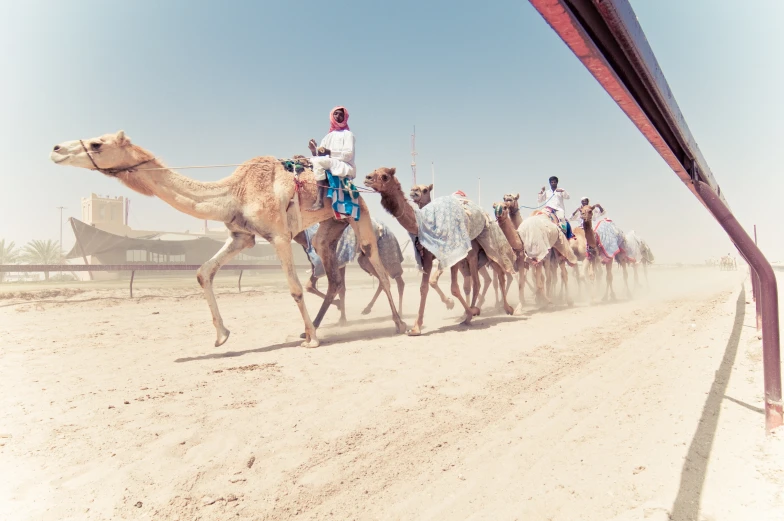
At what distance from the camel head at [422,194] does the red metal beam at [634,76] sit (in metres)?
5.69

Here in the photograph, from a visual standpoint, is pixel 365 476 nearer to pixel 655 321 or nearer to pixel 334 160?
pixel 334 160

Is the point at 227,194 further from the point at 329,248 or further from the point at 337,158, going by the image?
the point at 329,248

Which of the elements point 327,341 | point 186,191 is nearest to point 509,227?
Result: point 327,341

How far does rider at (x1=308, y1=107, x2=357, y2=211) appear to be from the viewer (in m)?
6.32

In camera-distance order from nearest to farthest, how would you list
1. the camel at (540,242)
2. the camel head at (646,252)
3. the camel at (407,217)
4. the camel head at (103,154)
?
the camel head at (103,154) → the camel at (407,217) → the camel at (540,242) → the camel head at (646,252)

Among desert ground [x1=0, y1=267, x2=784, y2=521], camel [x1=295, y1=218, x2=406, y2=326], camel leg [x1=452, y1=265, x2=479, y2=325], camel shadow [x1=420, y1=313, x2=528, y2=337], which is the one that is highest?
camel [x1=295, y1=218, x2=406, y2=326]

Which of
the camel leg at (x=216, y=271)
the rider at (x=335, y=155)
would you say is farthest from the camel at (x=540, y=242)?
the camel leg at (x=216, y=271)

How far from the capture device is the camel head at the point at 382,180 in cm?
641

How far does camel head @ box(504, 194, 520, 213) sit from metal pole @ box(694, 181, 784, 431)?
23.7ft

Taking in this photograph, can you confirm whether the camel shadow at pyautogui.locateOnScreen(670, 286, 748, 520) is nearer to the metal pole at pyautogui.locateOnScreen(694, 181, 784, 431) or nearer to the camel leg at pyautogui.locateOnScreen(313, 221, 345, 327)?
the metal pole at pyautogui.locateOnScreen(694, 181, 784, 431)

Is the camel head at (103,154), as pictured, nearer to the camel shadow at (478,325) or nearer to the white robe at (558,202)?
the camel shadow at (478,325)

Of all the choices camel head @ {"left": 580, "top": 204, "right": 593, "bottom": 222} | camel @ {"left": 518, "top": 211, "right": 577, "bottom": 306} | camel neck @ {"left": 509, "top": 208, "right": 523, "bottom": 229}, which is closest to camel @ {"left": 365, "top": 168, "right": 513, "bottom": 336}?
camel neck @ {"left": 509, "top": 208, "right": 523, "bottom": 229}

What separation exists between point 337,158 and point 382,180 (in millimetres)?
759

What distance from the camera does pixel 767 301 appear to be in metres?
2.96
